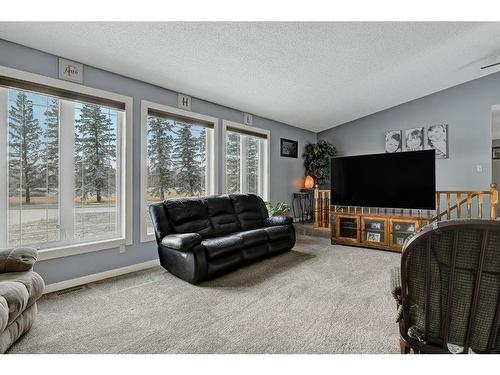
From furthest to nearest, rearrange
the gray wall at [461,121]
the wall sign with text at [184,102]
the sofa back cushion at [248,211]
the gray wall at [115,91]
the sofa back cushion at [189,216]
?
the gray wall at [461,121], the sofa back cushion at [248,211], the wall sign with text at [184,102], the sofa back cushion at [189,216], the gray wall at [115,91]

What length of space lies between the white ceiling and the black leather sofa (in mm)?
1613

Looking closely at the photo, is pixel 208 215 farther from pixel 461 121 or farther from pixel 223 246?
pixel 461 121

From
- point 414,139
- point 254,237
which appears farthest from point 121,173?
point 414,139

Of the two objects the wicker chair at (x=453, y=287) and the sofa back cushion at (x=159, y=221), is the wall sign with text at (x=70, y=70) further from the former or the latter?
the wicker chair at (x=453, y=287)

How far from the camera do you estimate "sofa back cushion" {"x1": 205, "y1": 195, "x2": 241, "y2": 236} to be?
3.76 meters

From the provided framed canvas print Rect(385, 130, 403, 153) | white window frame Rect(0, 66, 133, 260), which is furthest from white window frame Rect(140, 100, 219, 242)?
framed canvas print Rect(385, 130, 403, 153)

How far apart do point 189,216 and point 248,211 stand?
3.47 ft

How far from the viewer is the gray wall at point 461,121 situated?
5.04 metres

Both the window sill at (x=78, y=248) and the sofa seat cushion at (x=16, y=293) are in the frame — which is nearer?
the sofa seat cushion at (x=16, y=293)

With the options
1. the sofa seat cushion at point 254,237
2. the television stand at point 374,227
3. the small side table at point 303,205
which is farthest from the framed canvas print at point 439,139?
the sofa seat cushion at point 254,237

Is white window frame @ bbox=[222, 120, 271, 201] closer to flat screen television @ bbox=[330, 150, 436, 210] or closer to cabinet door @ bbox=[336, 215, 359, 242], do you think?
flat screen television @ bbox=[330, 150, 436, 210]

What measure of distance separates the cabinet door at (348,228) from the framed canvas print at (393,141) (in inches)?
82.6
